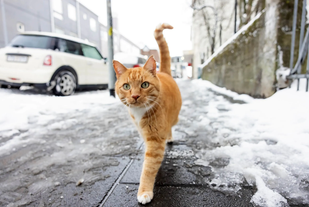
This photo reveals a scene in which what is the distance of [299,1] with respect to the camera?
10.5 ft

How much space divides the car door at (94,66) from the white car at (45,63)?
0.10 meters

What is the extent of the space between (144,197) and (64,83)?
15.9 feet

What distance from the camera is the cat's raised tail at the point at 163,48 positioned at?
6.89ft

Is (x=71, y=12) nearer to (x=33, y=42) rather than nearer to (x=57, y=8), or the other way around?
(x=57, y=8)

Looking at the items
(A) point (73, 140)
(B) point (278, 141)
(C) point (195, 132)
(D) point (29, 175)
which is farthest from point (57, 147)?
(B) point (278, 141)

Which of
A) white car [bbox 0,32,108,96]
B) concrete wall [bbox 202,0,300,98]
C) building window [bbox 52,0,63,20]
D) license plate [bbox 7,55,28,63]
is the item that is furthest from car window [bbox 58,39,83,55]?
building window [bbox 52,0,63,20]

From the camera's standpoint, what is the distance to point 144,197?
44.9 inches

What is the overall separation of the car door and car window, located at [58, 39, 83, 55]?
23cm

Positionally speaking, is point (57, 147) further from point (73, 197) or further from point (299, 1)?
point (299, 1)

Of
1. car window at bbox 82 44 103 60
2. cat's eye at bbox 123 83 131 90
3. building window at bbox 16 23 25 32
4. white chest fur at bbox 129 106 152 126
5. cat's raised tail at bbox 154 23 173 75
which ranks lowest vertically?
white chest fur at bbox 129 106 152 126

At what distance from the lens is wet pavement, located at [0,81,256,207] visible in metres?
1.18

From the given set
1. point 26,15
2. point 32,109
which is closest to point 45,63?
point 32,109

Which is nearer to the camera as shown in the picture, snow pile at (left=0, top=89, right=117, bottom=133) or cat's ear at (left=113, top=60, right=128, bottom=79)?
cat's ear at (left=113, top=60, right=128, bottom=79)

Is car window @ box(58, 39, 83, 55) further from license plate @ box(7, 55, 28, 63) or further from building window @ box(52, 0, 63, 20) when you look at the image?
building window @ box(52, 0, 63, 20)
